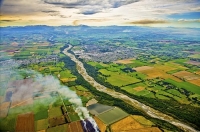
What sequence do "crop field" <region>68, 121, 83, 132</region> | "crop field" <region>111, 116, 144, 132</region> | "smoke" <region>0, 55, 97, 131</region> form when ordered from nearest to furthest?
"crop field" <region>68, 121, 83, 132</region> < "crop field" <region>111, 116, 144, 132</region> < "smoke" <region>0, 55, 97, 131</region>

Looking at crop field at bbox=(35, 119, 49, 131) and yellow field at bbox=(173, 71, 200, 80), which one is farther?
yellow field at bbox=(173, 71, 200, 80)

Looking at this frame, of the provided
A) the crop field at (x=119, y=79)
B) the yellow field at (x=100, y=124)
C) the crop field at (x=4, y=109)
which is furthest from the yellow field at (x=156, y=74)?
the crop field at (x=4, y=109)

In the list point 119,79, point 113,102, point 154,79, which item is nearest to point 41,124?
point 113,102

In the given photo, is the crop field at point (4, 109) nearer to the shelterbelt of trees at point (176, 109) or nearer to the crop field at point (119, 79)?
the shelterbelt of trees at point (176, 109)

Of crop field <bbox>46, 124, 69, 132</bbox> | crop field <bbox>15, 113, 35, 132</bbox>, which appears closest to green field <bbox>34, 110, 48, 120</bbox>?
crop field <bbox>15, 113, 35, 132</bbox>

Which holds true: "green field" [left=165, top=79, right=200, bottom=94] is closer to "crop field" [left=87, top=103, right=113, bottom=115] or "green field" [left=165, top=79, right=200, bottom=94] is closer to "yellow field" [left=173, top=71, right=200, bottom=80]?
"yellow field" [left=173, top=71, right=200, bottom=80]

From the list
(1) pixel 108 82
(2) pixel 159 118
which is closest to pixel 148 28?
(1) pixel 108 82

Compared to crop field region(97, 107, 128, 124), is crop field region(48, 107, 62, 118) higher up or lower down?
higher up
